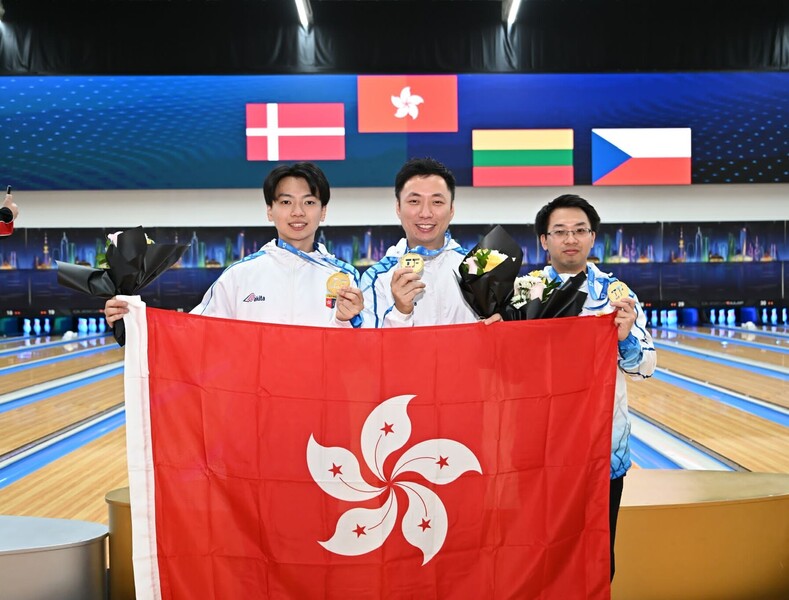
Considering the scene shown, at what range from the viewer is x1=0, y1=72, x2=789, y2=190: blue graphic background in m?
10.5

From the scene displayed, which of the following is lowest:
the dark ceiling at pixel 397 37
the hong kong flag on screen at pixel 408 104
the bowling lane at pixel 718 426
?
the bowling lane at pixel 718 426

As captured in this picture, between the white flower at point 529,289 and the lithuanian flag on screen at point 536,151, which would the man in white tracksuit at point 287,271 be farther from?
the lithuanian flag on screen at point 536,151

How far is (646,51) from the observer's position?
34.2ft

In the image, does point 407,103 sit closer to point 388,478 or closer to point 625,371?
point 625,371

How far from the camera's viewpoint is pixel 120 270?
1.72m

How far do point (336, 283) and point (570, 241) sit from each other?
66cm

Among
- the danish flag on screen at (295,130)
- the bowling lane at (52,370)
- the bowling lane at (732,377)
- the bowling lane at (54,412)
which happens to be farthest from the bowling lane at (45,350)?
the bowling lane at (732,377)

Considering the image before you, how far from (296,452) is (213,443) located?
7.9 inches

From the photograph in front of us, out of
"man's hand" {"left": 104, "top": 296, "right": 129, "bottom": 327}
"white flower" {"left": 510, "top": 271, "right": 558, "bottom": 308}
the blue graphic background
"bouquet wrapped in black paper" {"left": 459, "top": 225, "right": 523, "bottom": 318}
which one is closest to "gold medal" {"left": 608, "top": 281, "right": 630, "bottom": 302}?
"white flower" {"left": 510, "top": 271, "right": 558, "bottom": 308}

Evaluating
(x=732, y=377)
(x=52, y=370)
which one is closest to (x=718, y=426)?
(x=732, y=377)

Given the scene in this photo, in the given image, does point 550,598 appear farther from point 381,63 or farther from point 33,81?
point 33,81

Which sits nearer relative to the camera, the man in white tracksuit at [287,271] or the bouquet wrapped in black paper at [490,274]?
the bouquet wrapped in black paper at [490,274]

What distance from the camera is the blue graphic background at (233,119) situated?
10461 millimetres

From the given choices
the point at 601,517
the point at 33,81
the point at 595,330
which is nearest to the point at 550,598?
the point at 601,517
